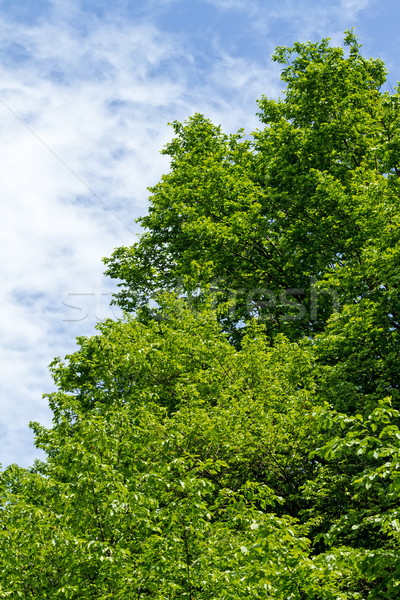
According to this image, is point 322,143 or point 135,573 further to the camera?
point 322,143

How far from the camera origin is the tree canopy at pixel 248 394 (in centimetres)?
719

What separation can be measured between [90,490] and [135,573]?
135 centimetres

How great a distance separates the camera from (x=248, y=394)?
38.9 ft

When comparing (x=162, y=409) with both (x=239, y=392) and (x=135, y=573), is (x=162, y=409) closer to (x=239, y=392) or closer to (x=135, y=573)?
(x=239, y=392)

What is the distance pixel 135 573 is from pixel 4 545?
2.27 m

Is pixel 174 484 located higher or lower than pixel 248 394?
lower

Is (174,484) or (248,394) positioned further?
(248,394)

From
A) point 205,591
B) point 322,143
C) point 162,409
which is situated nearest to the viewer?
point 205,591

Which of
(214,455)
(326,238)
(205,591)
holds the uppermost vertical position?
(326,238)

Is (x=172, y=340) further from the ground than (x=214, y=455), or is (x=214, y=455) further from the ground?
(x=172, y=340)

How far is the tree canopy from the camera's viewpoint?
7.19m

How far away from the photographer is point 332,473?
10531 millimetres

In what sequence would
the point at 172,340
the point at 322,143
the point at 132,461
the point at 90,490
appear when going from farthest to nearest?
the point at 322,143 < the point at 172,340 < the point at 132,461 < the point at 90,490

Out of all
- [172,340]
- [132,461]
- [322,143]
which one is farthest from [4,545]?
[322,143]
